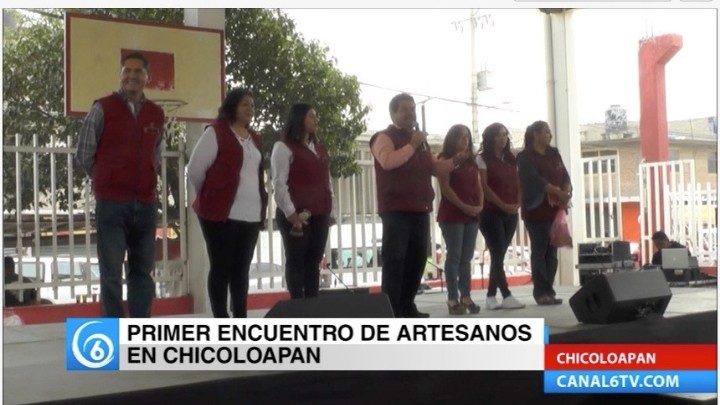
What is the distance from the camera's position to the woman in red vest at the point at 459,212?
2.55m

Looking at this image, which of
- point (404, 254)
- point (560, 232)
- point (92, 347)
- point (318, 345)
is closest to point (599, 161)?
point (560, 232)

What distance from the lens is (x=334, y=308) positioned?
2.40 metres

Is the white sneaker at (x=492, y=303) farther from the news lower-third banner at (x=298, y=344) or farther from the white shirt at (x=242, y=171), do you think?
the white shirt at (x=242, y=171)

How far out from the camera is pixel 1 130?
7.29 ft

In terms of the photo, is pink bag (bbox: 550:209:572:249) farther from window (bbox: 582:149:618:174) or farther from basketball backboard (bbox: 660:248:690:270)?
basketball backboard (bbox: 660:248:690:270)

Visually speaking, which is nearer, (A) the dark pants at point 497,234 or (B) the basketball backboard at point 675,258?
(B) the basketball backboard at point 675,258

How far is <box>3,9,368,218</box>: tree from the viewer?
7.63 feet

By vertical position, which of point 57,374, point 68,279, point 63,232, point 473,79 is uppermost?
point 473,79

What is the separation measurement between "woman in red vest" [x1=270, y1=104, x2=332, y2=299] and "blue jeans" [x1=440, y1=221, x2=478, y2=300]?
391mm

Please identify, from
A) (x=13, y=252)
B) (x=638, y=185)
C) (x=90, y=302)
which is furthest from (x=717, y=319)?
(x=13, y=252)

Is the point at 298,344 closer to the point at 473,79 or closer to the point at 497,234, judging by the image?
the point at 497,234

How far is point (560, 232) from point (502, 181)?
22 centimetres

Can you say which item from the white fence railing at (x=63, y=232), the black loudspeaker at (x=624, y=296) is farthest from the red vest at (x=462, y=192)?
the white fence railing at (x=63, y=232)

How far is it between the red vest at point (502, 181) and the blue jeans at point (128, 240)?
0.93 meters
